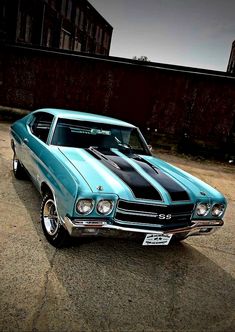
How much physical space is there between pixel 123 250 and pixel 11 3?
64.1 feet

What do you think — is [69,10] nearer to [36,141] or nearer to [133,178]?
[36,141]

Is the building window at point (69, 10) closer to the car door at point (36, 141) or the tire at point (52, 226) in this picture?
the car door at point (36, 141)

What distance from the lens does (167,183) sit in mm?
3230

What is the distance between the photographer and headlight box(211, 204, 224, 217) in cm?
331

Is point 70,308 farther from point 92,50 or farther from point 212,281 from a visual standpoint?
point 92,50

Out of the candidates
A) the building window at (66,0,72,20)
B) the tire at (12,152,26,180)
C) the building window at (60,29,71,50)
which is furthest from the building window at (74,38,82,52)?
the tire at (12,152,26,180)

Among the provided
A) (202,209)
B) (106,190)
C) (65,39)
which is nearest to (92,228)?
(106,190)

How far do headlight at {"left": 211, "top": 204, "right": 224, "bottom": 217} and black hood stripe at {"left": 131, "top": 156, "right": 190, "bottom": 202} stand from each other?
443mm

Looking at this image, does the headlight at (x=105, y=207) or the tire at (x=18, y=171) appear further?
the tire at (x=18, y=171)

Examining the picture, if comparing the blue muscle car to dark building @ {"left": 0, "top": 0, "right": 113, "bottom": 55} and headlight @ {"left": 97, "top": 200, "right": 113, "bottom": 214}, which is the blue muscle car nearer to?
headlight @ {"left": 97, "top": 200, "right": 113, "bottom": 214}

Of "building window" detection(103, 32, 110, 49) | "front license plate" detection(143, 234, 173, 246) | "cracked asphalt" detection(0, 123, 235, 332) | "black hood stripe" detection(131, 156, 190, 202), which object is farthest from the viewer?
"building window" detection(103, 32, 110, 49)

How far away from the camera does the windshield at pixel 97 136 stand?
3908 millimetres

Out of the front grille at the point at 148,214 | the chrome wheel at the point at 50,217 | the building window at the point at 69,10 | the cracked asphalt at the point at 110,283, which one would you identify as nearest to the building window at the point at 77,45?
the building window at the point at 69,10

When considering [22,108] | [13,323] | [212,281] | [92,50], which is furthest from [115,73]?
[92,50]
